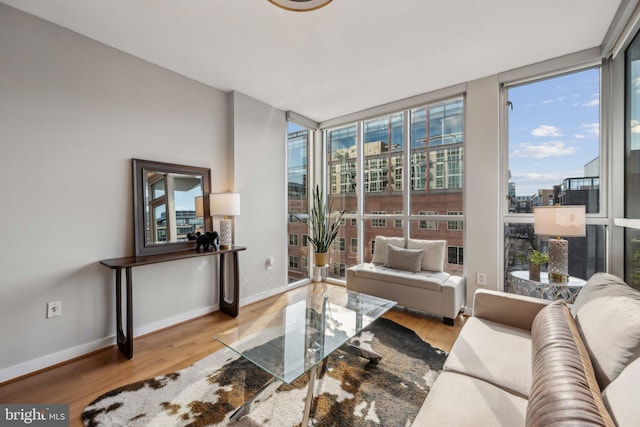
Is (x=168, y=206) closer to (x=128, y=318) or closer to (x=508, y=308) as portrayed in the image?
(x=128, y=318)

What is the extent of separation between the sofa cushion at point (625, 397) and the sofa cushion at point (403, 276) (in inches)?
81.2

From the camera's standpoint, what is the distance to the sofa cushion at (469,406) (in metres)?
1.04

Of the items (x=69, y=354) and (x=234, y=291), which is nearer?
(x=69, y=354)

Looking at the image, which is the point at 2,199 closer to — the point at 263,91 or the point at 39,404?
the point at 39,404

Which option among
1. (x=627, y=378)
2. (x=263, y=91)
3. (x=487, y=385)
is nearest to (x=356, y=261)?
(x=263, y=91)

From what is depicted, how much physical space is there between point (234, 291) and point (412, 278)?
6.54ft

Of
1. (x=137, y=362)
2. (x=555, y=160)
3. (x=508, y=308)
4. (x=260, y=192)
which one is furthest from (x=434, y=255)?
(x=137, y=362)

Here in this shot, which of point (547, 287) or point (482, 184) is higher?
point (482, 184)

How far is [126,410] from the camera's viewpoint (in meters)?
1.66

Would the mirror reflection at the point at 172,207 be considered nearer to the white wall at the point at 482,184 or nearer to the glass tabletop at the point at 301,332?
the glass tabletop at the point at 301,332

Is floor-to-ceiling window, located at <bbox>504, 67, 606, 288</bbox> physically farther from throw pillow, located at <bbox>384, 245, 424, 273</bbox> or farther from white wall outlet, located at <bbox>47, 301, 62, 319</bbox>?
white wall outlet, located at <bbox>47, 301, 62, 319</bbox>

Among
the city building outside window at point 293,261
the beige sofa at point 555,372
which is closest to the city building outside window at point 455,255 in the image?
the beige sofa at point 555,372

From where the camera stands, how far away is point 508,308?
6.30 feet

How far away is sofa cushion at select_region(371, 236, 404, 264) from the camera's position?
12.1 ft
